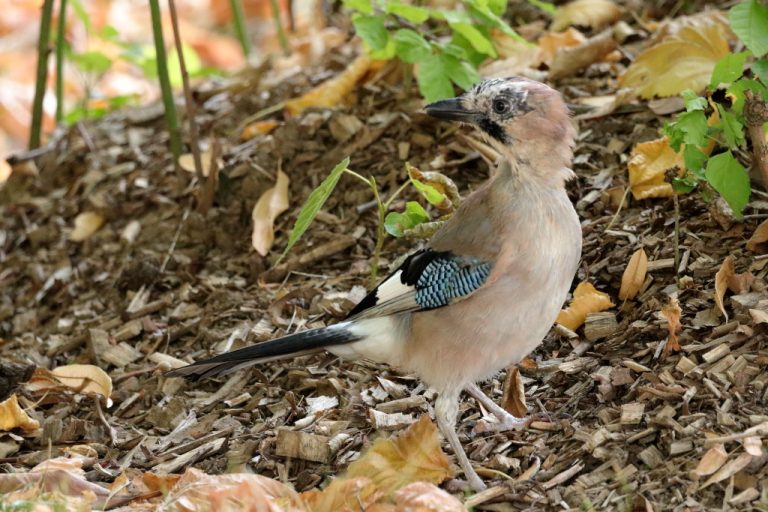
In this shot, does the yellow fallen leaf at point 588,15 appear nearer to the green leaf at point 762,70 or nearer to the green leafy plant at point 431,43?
the green leafy plant at point 431,43

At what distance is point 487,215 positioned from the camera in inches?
144

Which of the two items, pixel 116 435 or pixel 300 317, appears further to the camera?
pixel 300 317

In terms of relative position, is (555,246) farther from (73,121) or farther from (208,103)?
(73,121)

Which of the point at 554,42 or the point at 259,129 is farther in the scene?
the point at 259,129

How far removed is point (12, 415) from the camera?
13.4ft

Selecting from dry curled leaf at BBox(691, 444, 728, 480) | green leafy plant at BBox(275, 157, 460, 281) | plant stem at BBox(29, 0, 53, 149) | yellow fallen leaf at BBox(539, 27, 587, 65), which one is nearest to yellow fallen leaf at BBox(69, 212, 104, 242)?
plant stem at BBox(29, 0, 53, 149)

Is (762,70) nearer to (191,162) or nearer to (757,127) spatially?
(757,127)

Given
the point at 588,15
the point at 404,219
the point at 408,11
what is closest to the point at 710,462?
the point at 404,219

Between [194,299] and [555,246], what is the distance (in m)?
2.02

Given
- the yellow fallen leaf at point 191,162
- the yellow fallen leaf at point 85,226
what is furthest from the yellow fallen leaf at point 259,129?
the yellow fallen leaf at point 85,226

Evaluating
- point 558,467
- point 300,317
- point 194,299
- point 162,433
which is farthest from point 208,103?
point 558,467

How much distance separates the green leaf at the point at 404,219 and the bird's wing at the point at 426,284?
0.30m

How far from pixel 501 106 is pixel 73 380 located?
211 centimetres

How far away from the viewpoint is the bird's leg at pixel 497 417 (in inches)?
148
